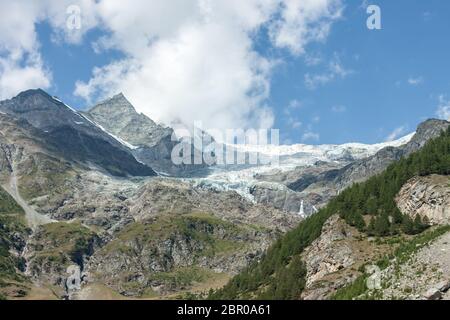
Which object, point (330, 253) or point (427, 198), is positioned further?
point (427, 198)

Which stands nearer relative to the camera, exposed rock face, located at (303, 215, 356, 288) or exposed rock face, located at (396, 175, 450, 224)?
exposed rock face, located at (303, 215, 356, 288)

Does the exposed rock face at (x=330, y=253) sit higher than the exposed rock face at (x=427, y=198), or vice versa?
the exposed rock face at (x=427, y=198)

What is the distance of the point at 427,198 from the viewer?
175000mm

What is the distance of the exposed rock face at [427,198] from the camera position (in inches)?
6741

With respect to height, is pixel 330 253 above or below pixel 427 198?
below

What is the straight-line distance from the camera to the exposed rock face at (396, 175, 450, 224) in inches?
6741

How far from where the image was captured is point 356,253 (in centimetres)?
16562

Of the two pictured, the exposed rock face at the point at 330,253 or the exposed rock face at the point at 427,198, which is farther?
the exposed rock face at the point at 427,198

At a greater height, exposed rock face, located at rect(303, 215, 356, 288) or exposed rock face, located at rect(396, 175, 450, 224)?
exposed rock face, located at rect(396, 175, 450, 224)
